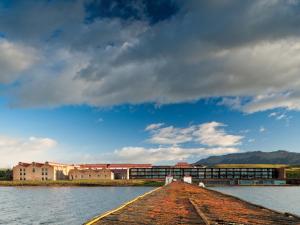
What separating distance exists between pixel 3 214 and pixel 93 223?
119 ft

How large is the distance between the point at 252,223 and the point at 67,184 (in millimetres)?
173488

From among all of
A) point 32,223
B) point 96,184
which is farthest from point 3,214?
point 96,184

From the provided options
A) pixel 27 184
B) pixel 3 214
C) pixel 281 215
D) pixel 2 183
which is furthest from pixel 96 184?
pixel 281 215

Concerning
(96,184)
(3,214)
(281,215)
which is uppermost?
(281,215)

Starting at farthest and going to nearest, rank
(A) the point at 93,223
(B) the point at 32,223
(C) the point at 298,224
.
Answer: (B) the point at 32,223
(C) the point at 298,224
(A) the point at 93,223

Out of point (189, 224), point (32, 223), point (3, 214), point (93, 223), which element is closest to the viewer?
point (93, 223)

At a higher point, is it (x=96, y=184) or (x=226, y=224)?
(x=226, y=224)

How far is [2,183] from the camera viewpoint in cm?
19125

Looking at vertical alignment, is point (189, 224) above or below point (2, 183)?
above

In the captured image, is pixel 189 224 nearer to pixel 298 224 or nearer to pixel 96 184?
pixel 298 224

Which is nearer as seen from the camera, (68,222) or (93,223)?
(93,223)

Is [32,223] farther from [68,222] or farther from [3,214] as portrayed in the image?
[3,214]

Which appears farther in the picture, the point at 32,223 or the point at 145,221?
the point at 32,223

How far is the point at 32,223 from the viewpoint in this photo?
41.5 meters
